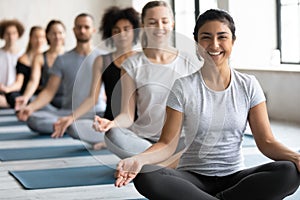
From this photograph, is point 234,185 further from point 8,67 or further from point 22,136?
point 8,67

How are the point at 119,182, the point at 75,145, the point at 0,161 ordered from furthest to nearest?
1. the point at 75,145
2. the point at 0,161
3. the point at 119,182

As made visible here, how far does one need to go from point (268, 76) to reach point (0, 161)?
3.30m

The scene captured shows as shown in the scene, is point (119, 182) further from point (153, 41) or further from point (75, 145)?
point (75, 145)

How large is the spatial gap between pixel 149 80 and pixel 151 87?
0.21ft

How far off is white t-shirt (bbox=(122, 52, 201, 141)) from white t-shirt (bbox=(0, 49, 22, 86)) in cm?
555

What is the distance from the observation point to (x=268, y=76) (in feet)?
24.8

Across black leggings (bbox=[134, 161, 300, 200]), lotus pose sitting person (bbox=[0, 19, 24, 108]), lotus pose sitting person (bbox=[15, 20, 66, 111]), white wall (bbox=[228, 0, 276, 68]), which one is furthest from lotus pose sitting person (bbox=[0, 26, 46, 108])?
black leggings (bbox=[134, 161, 300, 200])

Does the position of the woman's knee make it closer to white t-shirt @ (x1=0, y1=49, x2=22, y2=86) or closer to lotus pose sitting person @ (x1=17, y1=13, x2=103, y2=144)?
lotus pose sitting person @ (x1=17, y1=13, x2=103, y2=144)

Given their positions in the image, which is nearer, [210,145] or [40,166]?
[210,145]

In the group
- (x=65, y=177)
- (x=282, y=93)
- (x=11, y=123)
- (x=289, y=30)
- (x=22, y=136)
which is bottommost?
(x=11, y=123)

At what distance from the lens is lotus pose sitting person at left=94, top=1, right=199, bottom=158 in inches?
151

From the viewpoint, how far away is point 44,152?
5.61 metres

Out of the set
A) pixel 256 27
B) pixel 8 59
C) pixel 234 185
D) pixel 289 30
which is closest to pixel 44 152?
pixel 234 185

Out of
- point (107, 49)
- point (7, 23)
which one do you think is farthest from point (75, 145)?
point (7, 23)
